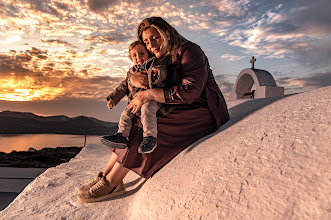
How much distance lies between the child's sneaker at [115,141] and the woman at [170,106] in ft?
0.24

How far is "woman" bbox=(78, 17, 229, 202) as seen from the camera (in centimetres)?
210

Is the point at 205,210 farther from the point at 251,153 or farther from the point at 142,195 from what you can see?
the point at 142,195

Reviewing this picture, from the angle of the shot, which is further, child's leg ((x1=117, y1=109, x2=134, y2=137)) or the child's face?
the child's face

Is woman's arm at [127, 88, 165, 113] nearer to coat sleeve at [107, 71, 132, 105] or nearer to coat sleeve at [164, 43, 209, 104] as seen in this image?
coat sleeve at [164, 43, 209, 104]

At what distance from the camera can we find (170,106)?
7.30 feet

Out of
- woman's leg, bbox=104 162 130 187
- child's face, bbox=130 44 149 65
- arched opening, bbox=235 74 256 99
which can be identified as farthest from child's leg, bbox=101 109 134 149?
arched opening, bbox=235 74 256 99

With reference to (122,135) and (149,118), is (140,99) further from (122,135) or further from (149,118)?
(122,135)

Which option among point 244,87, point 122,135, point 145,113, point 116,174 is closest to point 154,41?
point 145,113

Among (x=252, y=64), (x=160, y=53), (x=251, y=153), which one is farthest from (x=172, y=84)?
(x=252, y=64)

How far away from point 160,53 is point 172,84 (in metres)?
0.33

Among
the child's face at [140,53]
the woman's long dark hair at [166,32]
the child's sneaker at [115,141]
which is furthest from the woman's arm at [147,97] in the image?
the child's face at [140,53]

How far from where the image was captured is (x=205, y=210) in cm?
143

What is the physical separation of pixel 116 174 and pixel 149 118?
0.67m

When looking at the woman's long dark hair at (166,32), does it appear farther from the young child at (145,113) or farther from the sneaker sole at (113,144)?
the sneaker sole at (113,144)
